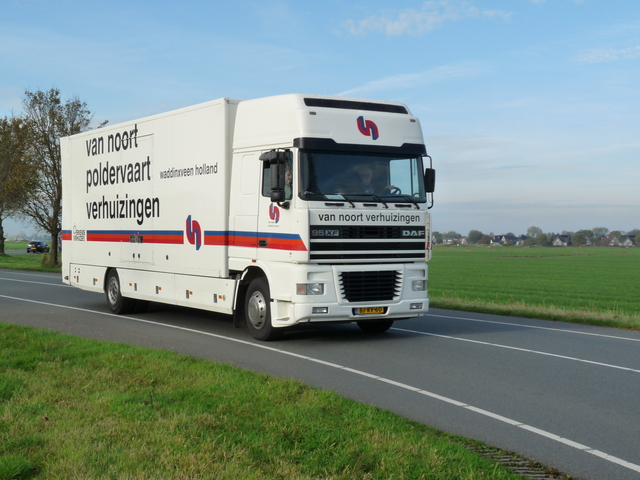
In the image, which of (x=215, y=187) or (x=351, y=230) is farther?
(x=215, y=187)

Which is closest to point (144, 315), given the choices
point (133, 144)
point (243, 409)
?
point (133, 144)

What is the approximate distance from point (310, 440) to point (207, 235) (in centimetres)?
745

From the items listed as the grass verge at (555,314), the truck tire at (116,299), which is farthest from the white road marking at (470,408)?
the grass verge at (555,314)

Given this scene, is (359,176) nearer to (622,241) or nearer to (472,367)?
(472,367)

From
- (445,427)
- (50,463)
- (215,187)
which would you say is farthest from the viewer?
(215,187)

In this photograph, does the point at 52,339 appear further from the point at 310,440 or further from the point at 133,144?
the point at 310,440

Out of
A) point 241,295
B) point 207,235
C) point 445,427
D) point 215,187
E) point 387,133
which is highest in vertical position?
point 387,133

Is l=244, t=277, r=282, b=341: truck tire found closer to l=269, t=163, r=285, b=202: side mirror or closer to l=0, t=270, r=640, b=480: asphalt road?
l=0, t=270, r=640, b=480: asphalt road

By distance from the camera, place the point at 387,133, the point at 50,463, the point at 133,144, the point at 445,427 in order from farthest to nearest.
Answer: the point at 133,144 → the point at 387,133 → the point at 445,427 → the point at 50,463

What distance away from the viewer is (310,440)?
545 cm

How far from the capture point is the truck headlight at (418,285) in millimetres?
11625

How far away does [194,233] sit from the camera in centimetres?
1284

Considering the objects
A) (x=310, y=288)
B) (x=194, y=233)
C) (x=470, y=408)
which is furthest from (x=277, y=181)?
(x=470, y=408)

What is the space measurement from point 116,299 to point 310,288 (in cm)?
639
